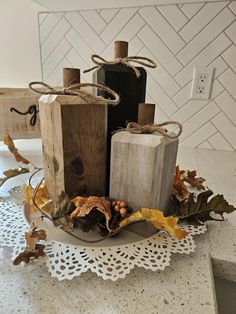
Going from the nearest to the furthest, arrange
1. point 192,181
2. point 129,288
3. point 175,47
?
1. point 129,288
2. point 192,181
3. point 175,47

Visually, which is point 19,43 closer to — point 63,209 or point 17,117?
point 17,117

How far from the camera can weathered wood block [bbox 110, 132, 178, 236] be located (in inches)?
14.5

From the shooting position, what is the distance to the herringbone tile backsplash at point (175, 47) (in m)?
0.87

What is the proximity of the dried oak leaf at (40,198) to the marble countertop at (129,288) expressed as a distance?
0.10m

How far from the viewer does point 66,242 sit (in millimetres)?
383

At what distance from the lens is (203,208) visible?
16.6 inches

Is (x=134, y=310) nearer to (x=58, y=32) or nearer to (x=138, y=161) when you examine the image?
(x=138, y=161)

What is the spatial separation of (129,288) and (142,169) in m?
0.17

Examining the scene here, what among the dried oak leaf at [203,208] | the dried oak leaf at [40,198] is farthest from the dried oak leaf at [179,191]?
the dried oak leaf at [40,198]

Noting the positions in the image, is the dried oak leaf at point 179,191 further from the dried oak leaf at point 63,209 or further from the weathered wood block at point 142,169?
the dried oak leaf at point 63,209

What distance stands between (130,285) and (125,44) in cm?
42

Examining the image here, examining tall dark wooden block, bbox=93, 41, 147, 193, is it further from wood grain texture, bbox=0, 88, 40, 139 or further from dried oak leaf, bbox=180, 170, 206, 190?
wood grain texture, bbox=0, 88, 40, 139

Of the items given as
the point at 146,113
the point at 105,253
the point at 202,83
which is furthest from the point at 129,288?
the point at 202,83

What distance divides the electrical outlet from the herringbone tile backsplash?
19 millimetres
